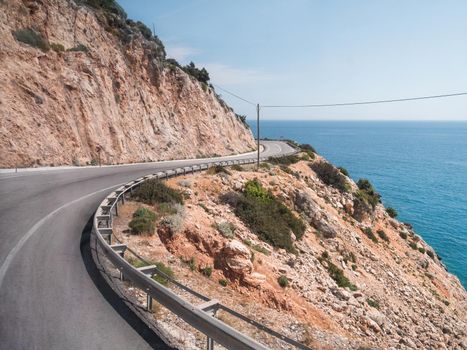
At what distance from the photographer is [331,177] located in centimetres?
3778

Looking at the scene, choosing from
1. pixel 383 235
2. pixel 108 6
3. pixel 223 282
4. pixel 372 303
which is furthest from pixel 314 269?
pixel 108 6

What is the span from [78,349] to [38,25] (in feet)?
113

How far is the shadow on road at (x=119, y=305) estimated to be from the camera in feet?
19.9

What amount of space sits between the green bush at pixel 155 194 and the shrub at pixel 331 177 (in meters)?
23.4

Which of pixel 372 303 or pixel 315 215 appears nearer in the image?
pixel 372 303

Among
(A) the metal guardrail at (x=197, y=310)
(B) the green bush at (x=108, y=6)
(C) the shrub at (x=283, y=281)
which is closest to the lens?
(A) the metal guardrail at (x=197, y=310)

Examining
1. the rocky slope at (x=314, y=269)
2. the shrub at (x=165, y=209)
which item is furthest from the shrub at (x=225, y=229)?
the shrub at (x=165, y=209)

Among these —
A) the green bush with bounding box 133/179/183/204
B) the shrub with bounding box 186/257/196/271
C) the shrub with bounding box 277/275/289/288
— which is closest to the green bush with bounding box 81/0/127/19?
the green bush with bounding box 133/179/183/204

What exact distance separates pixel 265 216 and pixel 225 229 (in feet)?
16.0

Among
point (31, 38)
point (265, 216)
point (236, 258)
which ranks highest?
point (31, 38)

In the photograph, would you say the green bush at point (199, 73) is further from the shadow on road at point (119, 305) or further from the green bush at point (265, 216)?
the shadow on road at point (119, 305)

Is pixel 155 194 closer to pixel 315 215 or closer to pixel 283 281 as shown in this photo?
pixel 283 281

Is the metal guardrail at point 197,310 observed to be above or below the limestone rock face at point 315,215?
above

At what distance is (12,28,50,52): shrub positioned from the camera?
28.7 meters
